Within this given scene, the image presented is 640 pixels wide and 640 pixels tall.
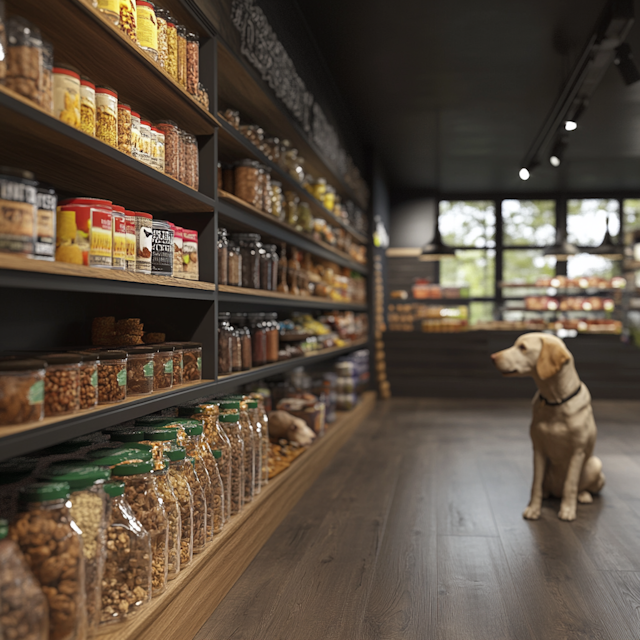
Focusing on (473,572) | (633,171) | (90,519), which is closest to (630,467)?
(473,572)

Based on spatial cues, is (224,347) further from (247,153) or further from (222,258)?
(247,153)

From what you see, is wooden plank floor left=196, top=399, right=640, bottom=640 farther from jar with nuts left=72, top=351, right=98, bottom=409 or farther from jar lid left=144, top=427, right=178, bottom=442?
jar with nuts left=72, top=351, right=98, bottom=409

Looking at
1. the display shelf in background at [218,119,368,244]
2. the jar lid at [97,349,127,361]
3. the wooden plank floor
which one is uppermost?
the display shelf in background at [218,119,368,244]

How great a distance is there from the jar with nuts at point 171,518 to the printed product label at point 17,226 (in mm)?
780

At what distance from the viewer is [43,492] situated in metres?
1.37

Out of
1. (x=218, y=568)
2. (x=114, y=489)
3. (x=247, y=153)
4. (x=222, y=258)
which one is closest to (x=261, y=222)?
(x=247, y=153)

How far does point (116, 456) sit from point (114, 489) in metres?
0.15

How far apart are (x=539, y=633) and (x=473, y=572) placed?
20.4 inches

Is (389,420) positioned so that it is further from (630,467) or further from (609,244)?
(609,244)

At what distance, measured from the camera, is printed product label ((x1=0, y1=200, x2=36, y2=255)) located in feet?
4.42

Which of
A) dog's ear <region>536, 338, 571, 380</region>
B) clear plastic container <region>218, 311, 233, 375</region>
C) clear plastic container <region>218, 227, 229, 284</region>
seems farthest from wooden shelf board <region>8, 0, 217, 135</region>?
dog's ear <region>536, 338, 571, 380</region>

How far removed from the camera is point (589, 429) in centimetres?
318

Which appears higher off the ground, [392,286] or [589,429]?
[392,286]

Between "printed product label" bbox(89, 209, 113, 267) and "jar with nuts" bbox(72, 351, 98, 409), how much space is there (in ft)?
0.86
